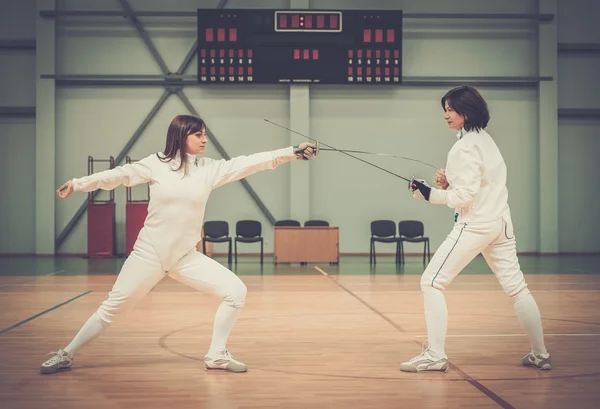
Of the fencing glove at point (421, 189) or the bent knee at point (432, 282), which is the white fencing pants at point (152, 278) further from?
the fencing glove at point (421, 189)

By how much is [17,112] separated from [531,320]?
46.9 ft

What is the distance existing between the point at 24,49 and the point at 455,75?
9772mm

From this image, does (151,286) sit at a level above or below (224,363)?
above

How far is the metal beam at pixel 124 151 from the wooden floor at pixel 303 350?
262 inches

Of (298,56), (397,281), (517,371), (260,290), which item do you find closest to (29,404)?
(517,371)

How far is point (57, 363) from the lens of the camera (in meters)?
4.58

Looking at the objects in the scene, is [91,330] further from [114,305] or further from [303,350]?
[303,350]

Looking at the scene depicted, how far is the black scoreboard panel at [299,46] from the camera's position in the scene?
15.0m

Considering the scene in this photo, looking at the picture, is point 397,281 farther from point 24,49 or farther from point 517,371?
point 24,49

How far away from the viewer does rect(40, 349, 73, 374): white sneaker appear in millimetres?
4531

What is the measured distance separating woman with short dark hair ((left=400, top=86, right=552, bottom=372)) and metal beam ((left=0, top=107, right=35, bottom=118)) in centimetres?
1352

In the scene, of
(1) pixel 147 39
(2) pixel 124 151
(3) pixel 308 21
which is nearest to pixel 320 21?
(3) pixel 308 21

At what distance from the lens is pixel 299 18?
15.0 m

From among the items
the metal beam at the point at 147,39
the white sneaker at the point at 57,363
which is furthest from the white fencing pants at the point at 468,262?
the metal beam at the point at 147,39
